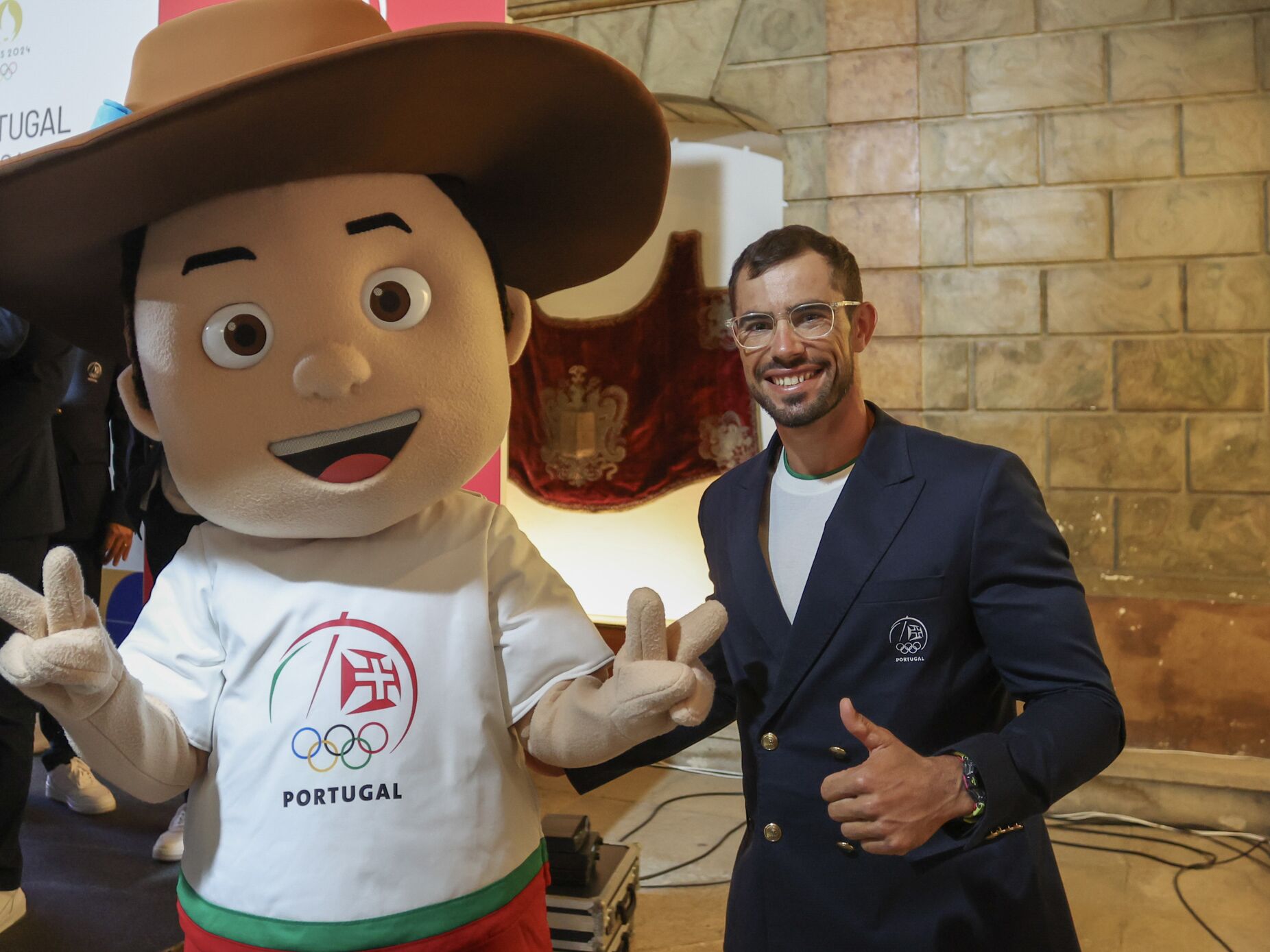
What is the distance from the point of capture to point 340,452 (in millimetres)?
1131

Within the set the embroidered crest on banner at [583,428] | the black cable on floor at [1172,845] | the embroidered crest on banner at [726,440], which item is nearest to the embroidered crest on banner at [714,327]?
the embroidered crest on banner at [726,440]

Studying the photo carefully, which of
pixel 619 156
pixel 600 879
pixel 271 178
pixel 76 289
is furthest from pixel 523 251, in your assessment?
pixel 600 879

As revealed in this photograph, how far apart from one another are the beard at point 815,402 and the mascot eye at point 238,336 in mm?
722

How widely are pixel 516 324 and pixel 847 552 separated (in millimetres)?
560

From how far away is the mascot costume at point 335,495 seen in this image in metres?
1.06

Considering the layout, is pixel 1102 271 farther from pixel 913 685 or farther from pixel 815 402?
pixel 913 685

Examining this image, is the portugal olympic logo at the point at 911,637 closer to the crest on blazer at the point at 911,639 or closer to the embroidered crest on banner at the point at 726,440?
the crest on blazer at the point at 911,639

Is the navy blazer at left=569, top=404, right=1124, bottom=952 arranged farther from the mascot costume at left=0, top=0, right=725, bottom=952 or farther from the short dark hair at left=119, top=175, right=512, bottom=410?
the short dark hair at left=119, top=175, right=512, bottom=410

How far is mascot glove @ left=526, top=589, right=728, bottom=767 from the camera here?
100 centimetres

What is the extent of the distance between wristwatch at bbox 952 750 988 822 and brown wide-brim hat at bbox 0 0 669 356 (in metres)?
0.87

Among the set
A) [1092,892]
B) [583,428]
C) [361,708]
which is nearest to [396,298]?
[361,708]

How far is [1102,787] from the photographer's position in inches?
130

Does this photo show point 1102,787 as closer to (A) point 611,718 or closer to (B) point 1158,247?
(B) point 1158,247

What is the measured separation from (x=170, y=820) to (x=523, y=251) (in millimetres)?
2495
